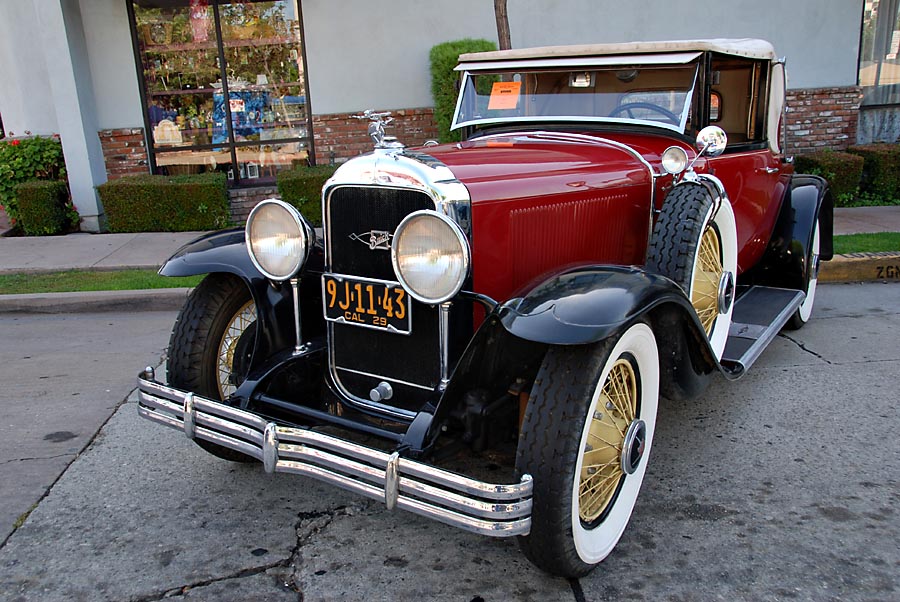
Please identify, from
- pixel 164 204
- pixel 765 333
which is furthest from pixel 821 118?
pixel 164 204

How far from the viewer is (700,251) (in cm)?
333

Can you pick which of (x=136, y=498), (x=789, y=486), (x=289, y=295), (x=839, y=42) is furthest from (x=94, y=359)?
(x=839, y=42)

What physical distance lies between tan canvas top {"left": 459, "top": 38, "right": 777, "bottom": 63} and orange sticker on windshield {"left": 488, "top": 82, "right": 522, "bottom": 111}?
14cm

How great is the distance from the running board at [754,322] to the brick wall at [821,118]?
610 centimetres

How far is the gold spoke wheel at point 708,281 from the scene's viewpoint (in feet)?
11.2

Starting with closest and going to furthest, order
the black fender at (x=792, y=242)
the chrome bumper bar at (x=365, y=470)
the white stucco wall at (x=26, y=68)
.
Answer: the chrome bumper bar at (x=365, y=470) → the black fender at (x=792, y=242) → the white stucco wall at (x=26, y=68)

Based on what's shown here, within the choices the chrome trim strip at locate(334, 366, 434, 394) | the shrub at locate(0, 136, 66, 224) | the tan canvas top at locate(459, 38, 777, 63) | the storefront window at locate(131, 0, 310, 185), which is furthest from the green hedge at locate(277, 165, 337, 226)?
the chrome trim strip at locate(334, 366, 434, 394)

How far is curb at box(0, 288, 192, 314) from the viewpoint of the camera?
19.3 ft

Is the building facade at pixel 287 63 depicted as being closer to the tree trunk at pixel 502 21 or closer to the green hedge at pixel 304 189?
the green hedge at pixel 304 189

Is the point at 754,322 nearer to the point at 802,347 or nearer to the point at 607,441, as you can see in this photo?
the point at 802,347

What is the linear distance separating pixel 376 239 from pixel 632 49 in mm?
1881

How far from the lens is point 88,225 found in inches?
341

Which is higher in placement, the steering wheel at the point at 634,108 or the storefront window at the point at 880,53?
the storefront window at the point at 880,53

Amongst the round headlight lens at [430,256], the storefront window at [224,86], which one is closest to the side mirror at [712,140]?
the round headlight lens at [430,256]
